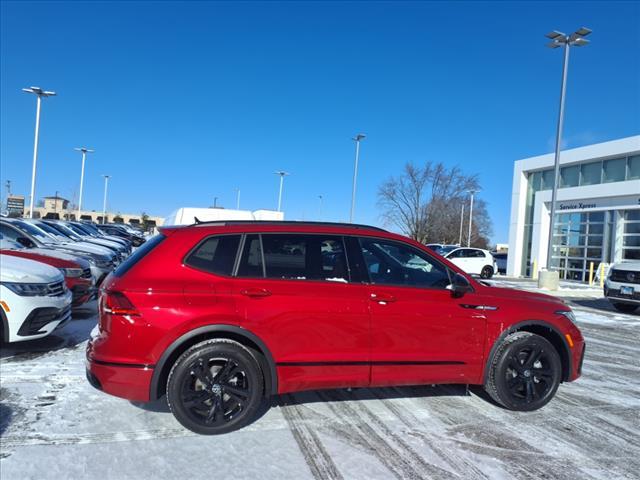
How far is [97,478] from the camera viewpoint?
10.2ft

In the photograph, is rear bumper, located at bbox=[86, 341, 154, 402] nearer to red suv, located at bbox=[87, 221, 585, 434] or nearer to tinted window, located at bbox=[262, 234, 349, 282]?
red suv, located at bbox=[87, 221, 585, 434]

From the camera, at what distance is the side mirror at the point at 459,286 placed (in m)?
4.34

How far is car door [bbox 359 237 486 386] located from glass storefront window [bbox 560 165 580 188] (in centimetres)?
2772

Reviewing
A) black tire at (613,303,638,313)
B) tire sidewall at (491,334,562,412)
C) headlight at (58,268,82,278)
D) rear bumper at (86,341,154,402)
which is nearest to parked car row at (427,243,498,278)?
black tire at (613,303,638,313)

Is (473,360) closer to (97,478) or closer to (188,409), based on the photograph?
(188,409)

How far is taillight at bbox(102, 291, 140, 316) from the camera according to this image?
3.69 metres

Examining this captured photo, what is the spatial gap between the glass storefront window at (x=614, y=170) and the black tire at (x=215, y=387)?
27.1 metres

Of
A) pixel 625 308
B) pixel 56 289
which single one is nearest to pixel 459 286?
pixel 56 289

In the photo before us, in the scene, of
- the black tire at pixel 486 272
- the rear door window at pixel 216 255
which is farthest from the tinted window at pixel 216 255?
the black tire at pixel 486 272

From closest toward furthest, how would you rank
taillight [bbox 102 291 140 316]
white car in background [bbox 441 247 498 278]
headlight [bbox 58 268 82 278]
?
taillight [bbox 102 291 140 316]
headlight [bbox 58 268 82 278]
white car in background [bbox 441 247 498 278]

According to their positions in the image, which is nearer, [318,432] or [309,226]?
[318,432]

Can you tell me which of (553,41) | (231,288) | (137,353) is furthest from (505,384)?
(553,41)

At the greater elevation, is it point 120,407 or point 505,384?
point 505,384

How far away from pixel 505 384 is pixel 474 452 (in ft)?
3.51
